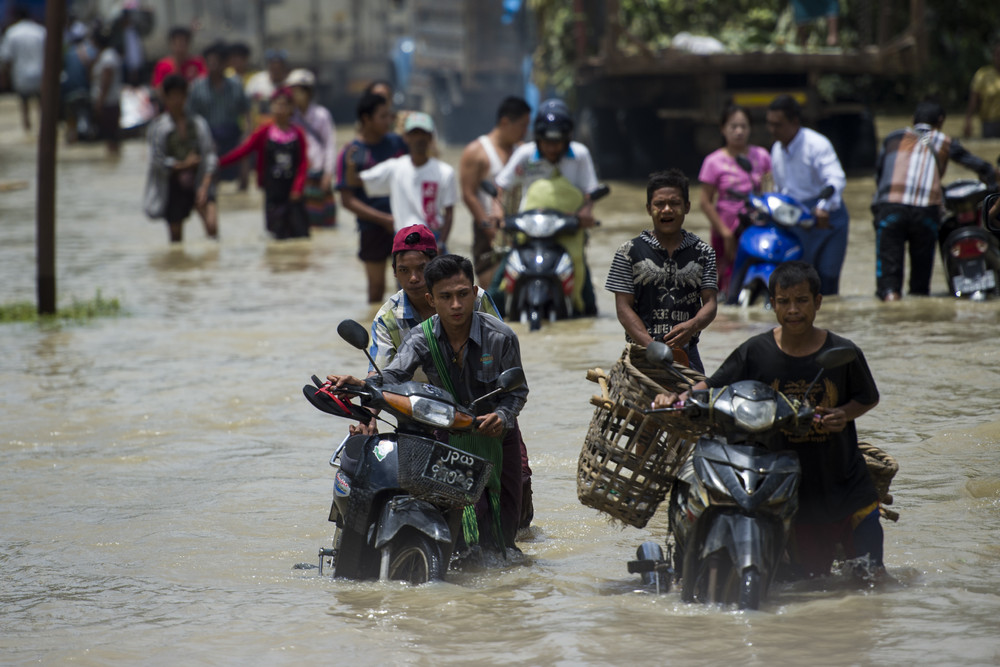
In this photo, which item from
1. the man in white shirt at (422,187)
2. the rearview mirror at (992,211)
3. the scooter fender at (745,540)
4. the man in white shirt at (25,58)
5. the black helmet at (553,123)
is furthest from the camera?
the man in white shirt at (25,58)

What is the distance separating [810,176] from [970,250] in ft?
4.24

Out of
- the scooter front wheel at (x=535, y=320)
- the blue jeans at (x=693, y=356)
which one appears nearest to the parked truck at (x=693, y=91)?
the scooter front wheel at (x=535, y=320)

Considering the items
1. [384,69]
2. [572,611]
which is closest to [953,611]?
[572,611]

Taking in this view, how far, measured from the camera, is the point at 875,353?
355 inches

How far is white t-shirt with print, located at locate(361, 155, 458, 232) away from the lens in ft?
33.5

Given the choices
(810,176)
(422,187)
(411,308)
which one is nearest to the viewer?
(411,308)

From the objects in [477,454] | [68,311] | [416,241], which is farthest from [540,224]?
[477,454]

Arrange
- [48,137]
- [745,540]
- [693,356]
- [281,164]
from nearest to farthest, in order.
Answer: [745,540]
[693,356]
[48,137]
[281,164]

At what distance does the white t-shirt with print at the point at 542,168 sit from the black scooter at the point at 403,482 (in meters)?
5.43

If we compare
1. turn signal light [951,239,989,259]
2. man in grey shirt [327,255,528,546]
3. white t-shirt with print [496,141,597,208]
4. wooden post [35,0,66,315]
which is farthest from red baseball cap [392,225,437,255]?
wooden post [35,0,66,315]

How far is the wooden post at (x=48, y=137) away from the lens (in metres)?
11.3

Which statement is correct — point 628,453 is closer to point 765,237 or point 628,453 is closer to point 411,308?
point 411,308

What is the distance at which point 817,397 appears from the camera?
4836 millimetres

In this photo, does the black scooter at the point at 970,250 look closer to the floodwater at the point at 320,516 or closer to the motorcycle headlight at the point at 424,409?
the floodwater at the point at 320,516
